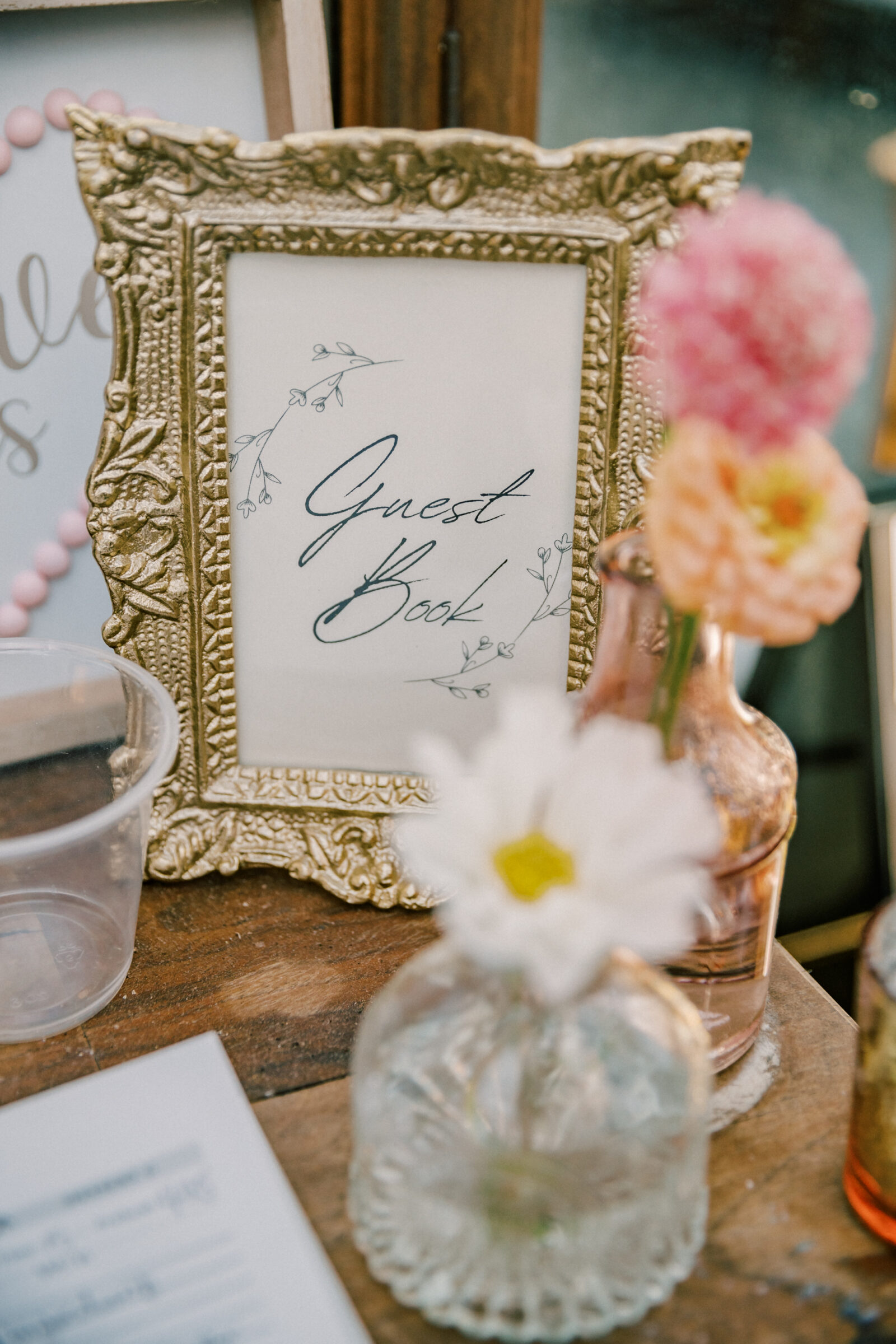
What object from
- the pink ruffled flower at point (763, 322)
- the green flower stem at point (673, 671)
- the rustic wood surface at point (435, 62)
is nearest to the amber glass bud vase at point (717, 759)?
the green flower stem at point (673, 671)

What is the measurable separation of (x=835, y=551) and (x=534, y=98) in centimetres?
46

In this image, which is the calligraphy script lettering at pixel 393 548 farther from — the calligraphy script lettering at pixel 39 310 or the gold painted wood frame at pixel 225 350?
the calligraphy script lettering at pixel 39 310

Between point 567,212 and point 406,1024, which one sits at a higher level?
point 567,212

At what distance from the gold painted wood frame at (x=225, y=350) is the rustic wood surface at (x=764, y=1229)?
0.15 metres

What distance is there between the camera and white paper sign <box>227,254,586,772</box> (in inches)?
20.0

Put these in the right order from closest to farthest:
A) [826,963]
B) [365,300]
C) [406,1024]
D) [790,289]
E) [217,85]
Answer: [790,289], [406,1024], [365,300], [217,85], [826,963]

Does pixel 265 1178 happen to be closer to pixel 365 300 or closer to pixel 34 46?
pixel 365 300

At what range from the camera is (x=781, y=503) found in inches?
12.9

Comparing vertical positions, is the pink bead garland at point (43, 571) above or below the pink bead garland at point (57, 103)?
below

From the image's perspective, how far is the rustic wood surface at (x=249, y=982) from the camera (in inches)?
19.4

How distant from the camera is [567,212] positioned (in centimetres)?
49

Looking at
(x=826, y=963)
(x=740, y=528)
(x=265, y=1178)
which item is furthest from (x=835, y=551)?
(x=826, y=963)

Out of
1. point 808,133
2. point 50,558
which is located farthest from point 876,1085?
point 808,133

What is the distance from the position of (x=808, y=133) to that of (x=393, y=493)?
464 millimetres
